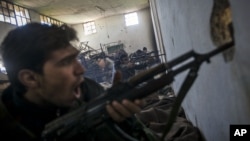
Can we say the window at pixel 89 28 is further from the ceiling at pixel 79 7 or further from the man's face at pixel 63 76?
the man's face at pixel 63 76

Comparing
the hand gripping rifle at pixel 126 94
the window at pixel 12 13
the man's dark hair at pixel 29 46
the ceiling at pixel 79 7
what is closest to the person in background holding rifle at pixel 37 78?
the man's dark hair at pixel 29 46

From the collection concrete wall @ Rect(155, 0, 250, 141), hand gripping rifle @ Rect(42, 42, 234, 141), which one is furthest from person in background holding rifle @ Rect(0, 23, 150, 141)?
concrete wall @ Rect(155, 0, 250, 141)

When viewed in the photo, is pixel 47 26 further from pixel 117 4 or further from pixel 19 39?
pixel 117 4

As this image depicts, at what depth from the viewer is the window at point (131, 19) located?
16750 millimetres

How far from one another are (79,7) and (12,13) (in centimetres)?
323

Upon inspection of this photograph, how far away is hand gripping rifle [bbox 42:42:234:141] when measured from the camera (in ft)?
3.16

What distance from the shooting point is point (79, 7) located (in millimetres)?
12945

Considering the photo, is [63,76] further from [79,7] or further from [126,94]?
[79,7]

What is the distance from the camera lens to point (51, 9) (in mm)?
12633

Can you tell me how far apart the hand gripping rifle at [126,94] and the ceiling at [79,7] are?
34.1 ft

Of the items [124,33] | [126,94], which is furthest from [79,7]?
[126,94]

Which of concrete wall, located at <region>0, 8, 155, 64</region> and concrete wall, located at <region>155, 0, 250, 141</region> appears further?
concrete wall, located at <region>0, 8, 155, 64</region>

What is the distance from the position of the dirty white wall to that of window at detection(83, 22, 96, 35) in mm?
198

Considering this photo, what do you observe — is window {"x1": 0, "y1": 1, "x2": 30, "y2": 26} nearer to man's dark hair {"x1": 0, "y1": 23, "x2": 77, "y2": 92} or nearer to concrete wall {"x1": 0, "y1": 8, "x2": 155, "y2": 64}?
concrete wall {"x1": 0, "y1": 8, "x2": 155, "y2": 64}
